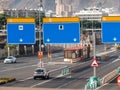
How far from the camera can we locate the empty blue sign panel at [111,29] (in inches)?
2400

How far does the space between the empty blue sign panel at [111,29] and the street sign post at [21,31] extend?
8.24 meters

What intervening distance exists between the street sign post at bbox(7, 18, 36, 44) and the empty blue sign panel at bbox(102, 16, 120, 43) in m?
8.24

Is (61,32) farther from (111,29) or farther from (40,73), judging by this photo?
(40,73)

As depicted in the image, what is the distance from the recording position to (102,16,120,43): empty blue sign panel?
6097 centimetres

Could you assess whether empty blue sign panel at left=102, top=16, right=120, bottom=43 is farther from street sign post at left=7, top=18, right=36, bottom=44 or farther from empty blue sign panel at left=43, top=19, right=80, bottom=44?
street sign post at left=7, top=18, right=36, bottom=44

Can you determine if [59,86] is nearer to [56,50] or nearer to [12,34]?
[12,34]

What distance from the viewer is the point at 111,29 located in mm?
61188

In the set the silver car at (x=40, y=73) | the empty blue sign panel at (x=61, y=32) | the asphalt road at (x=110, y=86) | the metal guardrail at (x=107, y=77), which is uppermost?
the empty blue sign panel at (x=61, y=32)

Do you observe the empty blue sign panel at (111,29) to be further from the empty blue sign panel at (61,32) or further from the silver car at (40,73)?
the silver car at (40,73)

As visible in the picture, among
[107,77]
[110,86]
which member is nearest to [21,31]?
[110,86]

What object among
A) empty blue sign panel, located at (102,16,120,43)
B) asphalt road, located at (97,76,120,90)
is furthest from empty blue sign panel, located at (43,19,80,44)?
asphalt road, located at (97,76,120,90)

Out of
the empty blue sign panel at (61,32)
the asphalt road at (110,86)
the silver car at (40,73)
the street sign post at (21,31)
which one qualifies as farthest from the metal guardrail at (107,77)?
the street sign post at (21,31)

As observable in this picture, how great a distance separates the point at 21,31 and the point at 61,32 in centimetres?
478

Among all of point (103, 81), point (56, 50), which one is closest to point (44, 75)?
point (103, 81)
